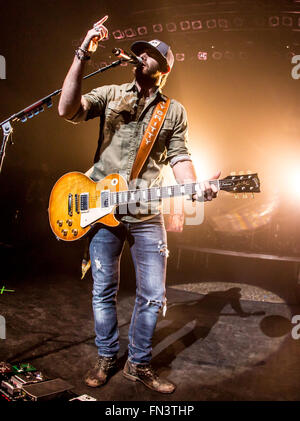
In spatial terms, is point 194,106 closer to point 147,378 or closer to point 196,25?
point 196,25

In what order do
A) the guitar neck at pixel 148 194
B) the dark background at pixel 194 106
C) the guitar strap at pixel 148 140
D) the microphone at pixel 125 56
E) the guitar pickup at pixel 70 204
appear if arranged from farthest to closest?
the dark background at pixel 194 106, the guitar pickup at pixel 70 204, the guitar strap at pixel 148 140, the guitar neck at pixel 148 194, the microphone at pixel 125 56

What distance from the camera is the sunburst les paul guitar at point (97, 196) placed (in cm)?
211

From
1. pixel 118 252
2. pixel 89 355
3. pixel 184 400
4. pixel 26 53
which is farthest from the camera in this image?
pixel 26 53

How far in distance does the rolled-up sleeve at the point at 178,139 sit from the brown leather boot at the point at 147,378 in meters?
1.58

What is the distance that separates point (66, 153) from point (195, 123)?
3817 millimetres

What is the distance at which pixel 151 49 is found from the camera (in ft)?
7.50

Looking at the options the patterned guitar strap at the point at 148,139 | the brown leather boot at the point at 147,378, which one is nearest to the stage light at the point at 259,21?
the patterned guitar strap at the point at 148,139

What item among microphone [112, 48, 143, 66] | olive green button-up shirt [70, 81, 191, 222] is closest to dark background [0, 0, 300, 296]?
olive green button-up shirt [70, 81, 191, 222]

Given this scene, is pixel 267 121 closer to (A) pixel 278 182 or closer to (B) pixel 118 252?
(A) pixel 278 182

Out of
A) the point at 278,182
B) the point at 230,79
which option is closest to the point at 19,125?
the point at 230,79

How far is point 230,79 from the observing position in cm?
780

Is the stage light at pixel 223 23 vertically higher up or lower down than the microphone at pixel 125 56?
higher up

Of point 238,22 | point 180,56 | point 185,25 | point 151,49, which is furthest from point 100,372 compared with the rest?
point 180,56

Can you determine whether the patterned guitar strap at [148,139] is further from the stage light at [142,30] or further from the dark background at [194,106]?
the stage light at [142,30]
